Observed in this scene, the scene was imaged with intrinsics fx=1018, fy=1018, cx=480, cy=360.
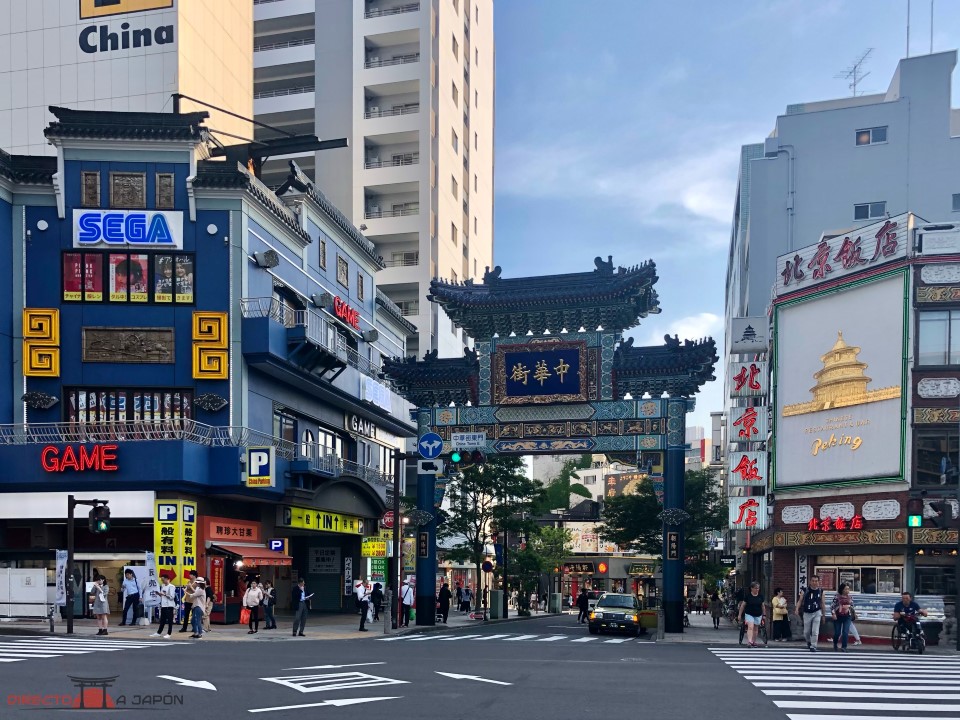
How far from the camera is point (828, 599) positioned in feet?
102

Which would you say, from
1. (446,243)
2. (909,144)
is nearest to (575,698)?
(909,144)

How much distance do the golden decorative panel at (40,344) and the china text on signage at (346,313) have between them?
44.2 feet

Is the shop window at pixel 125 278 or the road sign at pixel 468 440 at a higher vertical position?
the shop window at pixel 125 278

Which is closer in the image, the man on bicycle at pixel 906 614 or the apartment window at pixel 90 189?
the man on bicycle at pixel 906 614

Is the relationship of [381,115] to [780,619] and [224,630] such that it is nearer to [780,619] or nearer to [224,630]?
[224,630]

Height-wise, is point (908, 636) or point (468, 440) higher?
point (468, 440)

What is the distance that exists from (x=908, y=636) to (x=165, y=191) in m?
28.2

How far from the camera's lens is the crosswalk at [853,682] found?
14.0 m

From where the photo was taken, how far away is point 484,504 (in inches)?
1939

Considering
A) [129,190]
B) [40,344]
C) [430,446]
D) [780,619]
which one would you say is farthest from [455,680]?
[129,190]

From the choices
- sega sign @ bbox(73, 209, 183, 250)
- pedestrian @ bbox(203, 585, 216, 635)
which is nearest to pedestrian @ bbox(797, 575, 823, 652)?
pedestrian @ bbox(203, 585, 216, 635)

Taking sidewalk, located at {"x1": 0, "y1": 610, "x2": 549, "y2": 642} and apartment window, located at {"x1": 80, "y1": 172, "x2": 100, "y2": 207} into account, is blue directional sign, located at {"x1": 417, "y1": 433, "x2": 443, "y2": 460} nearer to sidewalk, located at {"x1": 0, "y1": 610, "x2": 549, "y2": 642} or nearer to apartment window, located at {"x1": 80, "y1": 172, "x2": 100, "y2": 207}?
sidewalk, located at {"x1": 0, "y1": 610, "x2": 549, "y2": 642}

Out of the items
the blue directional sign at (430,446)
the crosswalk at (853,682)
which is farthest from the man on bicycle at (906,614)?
the blue directional sign at (430,446)

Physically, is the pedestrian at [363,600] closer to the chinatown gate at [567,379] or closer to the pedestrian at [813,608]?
the chinatown gate at [567,379]
